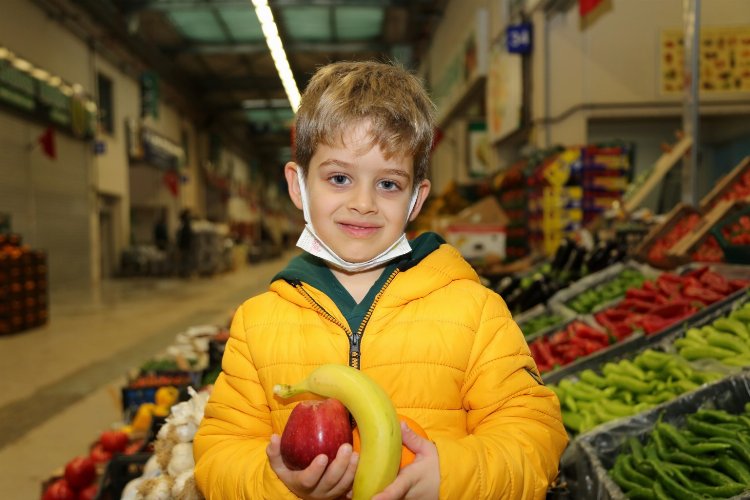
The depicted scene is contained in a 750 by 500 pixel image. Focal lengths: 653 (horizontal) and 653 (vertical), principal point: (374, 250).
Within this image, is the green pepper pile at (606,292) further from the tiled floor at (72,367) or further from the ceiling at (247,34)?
the ceiling at (247,34)

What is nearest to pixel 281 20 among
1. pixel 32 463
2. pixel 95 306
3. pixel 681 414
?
pixel 95 306

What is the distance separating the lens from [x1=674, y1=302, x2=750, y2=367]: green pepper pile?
2936mm

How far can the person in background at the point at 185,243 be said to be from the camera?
19.6 meters

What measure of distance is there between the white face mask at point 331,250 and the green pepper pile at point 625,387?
5.36 feet

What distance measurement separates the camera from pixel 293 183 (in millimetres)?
1683

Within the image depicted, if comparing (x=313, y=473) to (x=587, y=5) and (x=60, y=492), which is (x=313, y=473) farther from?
(x=587, y=5)

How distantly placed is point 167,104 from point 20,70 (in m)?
11.9

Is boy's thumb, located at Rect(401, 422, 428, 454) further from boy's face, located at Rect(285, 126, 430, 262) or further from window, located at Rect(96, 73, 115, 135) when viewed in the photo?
window, located at Rect(96, 73, 115, 135)

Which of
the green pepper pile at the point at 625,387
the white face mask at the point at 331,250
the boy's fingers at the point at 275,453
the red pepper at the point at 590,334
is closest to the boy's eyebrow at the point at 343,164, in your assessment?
the white face mask at the point at 331,250

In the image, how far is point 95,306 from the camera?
470 inches

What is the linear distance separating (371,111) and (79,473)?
8.53 feet

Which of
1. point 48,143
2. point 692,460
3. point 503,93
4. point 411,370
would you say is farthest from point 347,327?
point 48,143

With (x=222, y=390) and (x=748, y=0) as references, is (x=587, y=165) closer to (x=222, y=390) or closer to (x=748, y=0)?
(x=748, y=0)

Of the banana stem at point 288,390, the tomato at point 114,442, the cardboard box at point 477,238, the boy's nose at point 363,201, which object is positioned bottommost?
the tomato at point 114,442
